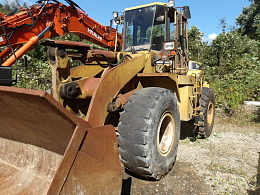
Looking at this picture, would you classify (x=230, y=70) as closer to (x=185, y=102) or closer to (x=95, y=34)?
(x=185, y=102)

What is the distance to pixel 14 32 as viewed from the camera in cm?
446

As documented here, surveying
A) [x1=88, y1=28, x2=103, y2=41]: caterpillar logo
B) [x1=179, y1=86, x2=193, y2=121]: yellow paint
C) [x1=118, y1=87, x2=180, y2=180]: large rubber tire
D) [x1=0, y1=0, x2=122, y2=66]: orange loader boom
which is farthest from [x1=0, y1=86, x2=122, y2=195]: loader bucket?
[x1=88, y1=28, x2=103, y2=41]: caterpillar logo

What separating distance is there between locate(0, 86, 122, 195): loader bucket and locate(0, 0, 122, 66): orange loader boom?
191cm

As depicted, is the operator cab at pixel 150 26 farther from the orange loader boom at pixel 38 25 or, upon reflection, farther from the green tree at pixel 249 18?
the green tree at pixel 249 18

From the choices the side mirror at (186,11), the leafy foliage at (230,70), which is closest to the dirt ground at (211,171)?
the side mirror at (186,11)

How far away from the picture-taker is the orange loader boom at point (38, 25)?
438cm

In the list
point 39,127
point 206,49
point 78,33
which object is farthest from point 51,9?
point 206,49

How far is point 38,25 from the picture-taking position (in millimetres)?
A: 4641

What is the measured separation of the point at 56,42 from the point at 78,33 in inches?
107

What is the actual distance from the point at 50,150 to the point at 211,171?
2517mm

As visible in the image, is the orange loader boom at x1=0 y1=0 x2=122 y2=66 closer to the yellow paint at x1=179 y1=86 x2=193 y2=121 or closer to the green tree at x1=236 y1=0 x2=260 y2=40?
the yellow paint at x1=179 y1=86 x2=193 y2=121

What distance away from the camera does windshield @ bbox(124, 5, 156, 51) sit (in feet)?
16.1

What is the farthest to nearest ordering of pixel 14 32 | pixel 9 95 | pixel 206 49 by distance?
1. pixel 206 49
2. pixel 14 32
3. pixel 9 95

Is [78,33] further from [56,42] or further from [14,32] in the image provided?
[56,42]
